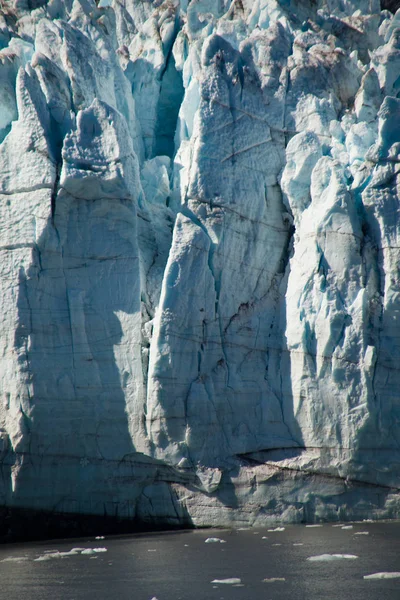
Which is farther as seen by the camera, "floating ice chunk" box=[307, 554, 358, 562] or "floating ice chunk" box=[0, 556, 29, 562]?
"floating ice chunk" box=[0, 556, 29, 562]

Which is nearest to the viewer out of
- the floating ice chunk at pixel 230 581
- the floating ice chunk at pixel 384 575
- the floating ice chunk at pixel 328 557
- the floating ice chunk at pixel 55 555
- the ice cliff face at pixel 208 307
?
the floating ice chunk at pixel 384 575

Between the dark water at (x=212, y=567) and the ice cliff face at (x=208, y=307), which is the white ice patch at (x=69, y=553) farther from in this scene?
the ice cliff face at (x=208, y=307)

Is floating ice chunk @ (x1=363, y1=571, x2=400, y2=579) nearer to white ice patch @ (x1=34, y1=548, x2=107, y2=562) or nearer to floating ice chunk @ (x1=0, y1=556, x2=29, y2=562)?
white ice patch @ (x1=34, y1=548, x2=107, y2=562)

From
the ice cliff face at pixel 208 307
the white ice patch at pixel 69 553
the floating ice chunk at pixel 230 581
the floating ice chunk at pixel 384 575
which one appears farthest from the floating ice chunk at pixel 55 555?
the floating ice chunk at pixel 384 575

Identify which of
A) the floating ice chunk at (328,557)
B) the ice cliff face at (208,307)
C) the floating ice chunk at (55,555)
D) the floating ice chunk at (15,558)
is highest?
the ice cliff face at (208,307)

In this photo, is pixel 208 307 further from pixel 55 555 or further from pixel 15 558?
pixel 15 558

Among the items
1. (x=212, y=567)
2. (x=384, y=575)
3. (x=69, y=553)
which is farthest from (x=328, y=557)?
(x=69, y=553)

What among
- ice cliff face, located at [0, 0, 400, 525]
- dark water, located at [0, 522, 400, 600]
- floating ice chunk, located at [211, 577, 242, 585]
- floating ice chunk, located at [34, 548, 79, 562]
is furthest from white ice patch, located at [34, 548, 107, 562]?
floating ice chunk, located at [211, 577, 242, 585]
